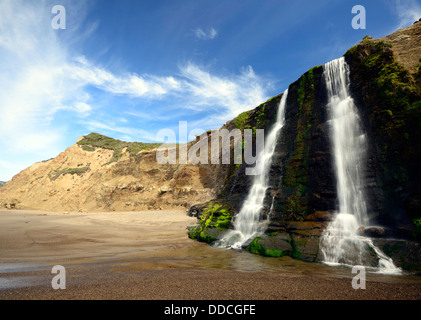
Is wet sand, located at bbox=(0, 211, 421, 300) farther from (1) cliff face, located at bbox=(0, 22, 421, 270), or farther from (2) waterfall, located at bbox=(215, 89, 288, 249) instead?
(1) cliff face, located at bbox=(0, 22, 421, 270)

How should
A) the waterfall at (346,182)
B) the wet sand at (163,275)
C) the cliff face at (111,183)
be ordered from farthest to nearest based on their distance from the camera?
the cliff face at (111,183) → the waterfall at (346,182) → the wet sand at (163,275)

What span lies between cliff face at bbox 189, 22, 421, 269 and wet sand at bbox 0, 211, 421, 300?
1.76 metres

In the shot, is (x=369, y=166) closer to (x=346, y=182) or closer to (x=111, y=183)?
(x=346, y=182)

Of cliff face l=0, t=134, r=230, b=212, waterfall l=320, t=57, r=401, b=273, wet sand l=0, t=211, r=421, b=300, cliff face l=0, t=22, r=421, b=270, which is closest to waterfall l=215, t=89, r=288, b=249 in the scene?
cliff face l=0, t=22, r=421, b=270

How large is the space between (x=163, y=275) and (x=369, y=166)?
10.8 metres

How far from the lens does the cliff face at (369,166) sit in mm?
8805

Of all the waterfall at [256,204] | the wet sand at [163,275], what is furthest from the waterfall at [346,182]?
the waterfall at [256,204]

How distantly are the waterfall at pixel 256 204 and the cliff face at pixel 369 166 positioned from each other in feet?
1.79

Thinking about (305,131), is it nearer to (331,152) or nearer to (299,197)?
(331,152)

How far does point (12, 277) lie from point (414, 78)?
17186 millimetres

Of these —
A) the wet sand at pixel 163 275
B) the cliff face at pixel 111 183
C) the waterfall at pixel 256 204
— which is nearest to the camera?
the wet sand at pixel 163 275

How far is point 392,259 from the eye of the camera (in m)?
7.39

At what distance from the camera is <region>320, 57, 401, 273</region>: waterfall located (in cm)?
802

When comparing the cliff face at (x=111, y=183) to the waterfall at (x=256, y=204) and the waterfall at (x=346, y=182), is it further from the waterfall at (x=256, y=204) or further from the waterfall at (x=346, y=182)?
the waterfall at (x=346, y=182)
